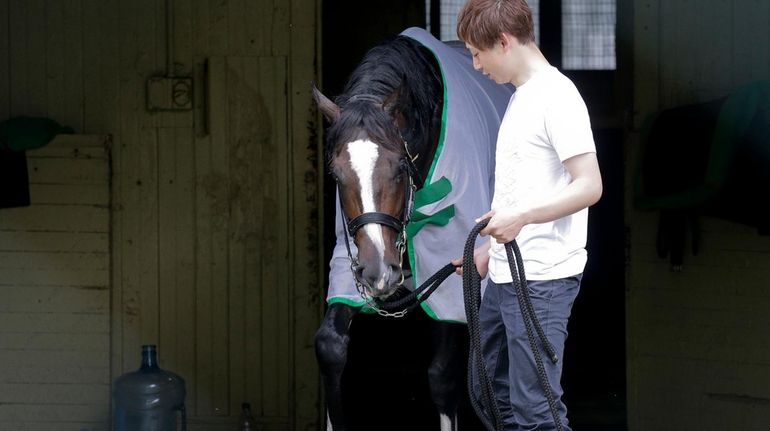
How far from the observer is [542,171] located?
9.74 feet

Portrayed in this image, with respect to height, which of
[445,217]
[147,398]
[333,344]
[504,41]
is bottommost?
[147,398]

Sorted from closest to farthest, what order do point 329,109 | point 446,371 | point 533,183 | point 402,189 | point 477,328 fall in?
point 533,183 → point 477,328 → point 402,189 → point 329,109 → point 446,371

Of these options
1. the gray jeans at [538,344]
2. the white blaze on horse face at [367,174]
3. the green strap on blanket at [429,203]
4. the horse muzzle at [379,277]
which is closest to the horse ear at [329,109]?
the white blaze on horse face at [367,174]

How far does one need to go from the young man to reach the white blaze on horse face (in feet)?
1.86

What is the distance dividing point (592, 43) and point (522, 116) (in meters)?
5.34

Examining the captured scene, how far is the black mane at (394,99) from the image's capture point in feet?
12.1

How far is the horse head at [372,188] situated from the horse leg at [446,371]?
1.74 feet

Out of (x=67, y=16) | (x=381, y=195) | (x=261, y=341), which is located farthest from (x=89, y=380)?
(x=381, y=195)

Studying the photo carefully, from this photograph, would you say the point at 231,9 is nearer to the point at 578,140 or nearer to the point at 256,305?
the point at 256,305

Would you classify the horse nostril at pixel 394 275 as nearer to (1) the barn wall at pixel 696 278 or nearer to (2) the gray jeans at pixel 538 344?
(2) the gray jeans at pixel 538 344

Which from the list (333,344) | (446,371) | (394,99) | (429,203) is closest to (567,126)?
(394,99)

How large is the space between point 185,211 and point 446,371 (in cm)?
144

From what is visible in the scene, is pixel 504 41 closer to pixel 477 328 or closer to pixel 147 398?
pixel 477 328

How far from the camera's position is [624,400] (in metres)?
5.91
